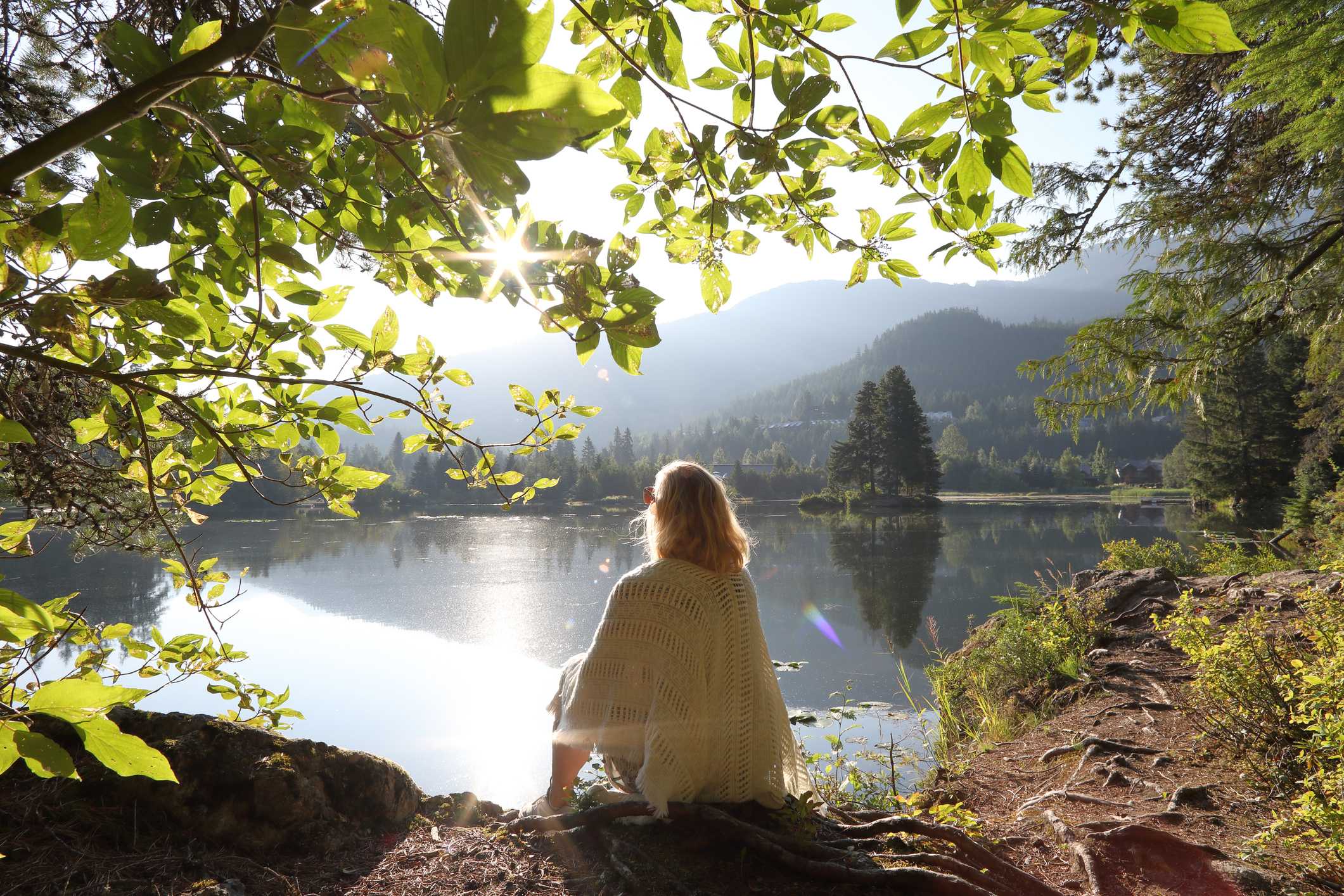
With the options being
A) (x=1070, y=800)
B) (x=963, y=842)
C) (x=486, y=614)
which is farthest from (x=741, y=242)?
(x=486, y=614)

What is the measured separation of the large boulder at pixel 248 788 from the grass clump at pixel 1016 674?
3.57 meters

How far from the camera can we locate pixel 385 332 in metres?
1.06

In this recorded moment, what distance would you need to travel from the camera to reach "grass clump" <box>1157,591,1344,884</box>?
176cm

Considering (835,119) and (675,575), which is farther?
(675,575)

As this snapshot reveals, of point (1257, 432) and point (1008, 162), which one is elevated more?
point (1008, 162)

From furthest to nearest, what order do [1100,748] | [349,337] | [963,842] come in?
[1100,748], [963,842], [349,337]

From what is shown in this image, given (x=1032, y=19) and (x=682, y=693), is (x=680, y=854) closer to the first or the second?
(x=682, y=693)

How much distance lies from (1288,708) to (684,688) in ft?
7.75

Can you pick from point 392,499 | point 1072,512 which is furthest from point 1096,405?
point 392,499

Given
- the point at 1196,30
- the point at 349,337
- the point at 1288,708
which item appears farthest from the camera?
the point at 1288,708

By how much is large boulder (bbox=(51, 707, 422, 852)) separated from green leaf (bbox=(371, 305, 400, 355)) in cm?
156

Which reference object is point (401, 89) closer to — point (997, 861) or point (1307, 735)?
point (997, 861)

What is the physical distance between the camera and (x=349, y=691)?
20.5 feet

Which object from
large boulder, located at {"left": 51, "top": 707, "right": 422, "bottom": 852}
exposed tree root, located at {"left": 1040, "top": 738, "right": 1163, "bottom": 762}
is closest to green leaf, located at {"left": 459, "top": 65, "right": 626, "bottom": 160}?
large boulder, located at {"left": 51, "top": 707, "right": 422, "bottom": 852}
